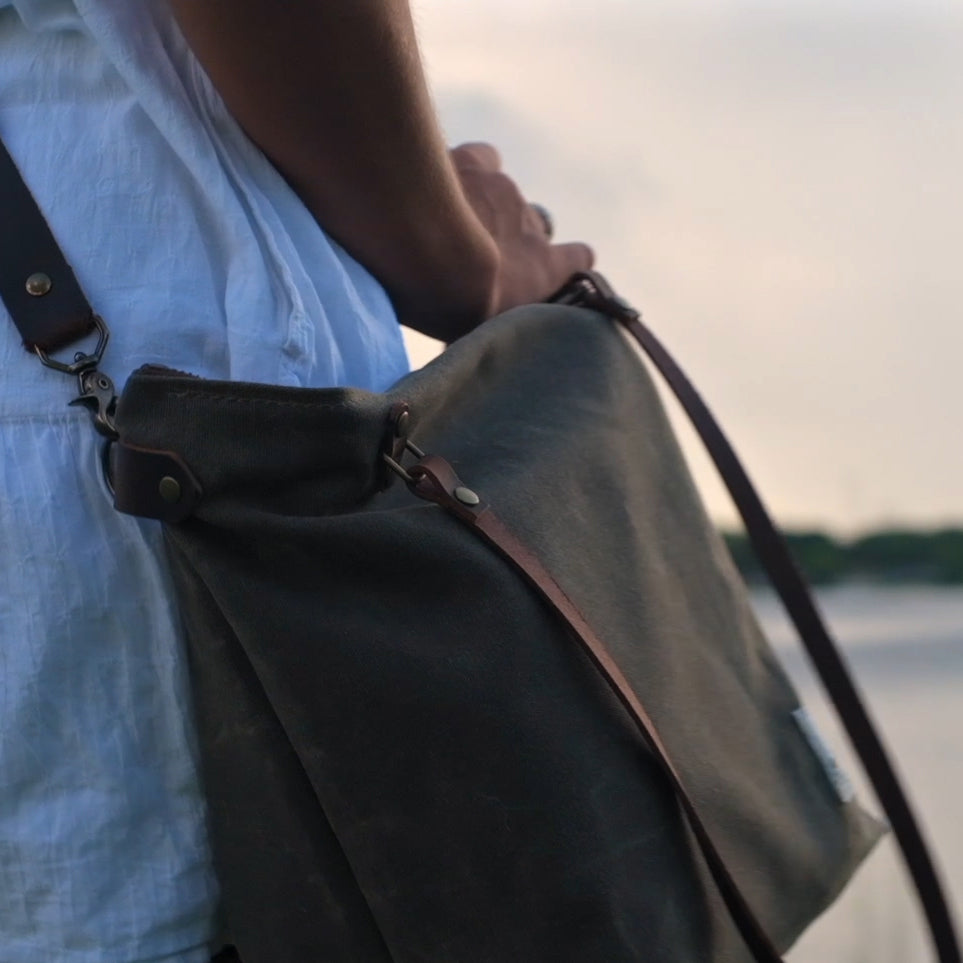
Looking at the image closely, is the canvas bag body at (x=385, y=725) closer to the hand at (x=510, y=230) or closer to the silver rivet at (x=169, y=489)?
the silver rivet at (x=169, y=489)

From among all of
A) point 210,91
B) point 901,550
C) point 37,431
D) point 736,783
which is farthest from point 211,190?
point 901,550

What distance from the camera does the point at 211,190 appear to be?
93 centimetres

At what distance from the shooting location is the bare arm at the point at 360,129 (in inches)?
34.5

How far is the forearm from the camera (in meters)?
0.88

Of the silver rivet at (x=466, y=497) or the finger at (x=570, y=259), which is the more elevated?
the finger at (x=570, y=259)

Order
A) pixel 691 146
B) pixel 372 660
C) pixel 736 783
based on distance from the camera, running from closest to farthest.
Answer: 1. pixel 372 660
2. pixel 736 783
3. pixel 691 146

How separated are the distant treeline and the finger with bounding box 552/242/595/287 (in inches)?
142

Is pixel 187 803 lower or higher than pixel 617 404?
lower

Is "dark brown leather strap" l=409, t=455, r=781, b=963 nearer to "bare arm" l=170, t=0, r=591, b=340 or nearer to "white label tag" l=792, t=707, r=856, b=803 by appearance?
"bare arm" l=170, t=0, r=591, b=340

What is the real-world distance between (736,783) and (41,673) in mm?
506

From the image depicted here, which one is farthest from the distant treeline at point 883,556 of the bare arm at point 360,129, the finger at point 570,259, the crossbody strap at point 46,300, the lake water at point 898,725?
the crossbody strap at point 46,300

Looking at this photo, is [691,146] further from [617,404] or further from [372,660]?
[372,660]

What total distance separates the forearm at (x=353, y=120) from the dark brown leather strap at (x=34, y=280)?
140mm

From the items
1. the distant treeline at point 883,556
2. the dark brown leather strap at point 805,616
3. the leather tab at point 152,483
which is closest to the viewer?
the leather tab at point 152,483
